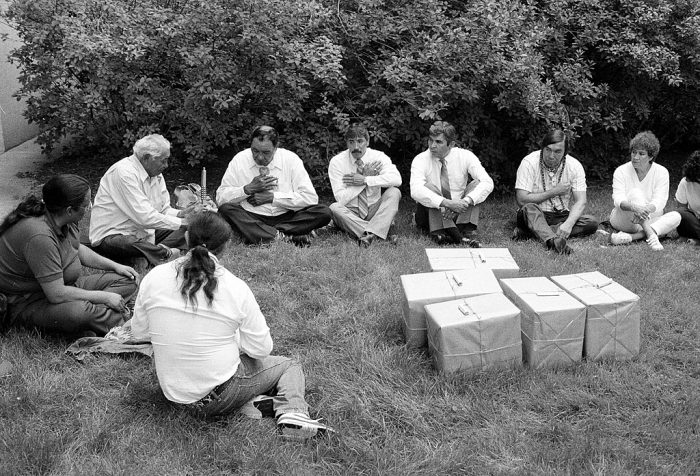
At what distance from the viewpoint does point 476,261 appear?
16.6 ft

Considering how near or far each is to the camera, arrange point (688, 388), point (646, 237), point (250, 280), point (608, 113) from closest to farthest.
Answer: point (688, 388)
point (250, 280)
point (646, 237)
point (608, 113)

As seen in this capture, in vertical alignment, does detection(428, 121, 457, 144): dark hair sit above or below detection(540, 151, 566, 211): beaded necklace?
above

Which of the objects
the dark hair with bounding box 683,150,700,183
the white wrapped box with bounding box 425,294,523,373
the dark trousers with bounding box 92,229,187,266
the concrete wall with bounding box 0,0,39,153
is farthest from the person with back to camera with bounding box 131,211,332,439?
the concrete wall with bounding box 0,0,39,153

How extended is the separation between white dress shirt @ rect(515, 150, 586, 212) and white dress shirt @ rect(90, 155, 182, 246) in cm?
358

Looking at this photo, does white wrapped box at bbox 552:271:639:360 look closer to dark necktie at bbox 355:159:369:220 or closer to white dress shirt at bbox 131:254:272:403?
white dress shirt at bbox 131:254:272:403

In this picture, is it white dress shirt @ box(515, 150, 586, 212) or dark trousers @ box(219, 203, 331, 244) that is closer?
dark trousers @ box(219, 203, 331, 244)

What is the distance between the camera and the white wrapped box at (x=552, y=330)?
13.4ft

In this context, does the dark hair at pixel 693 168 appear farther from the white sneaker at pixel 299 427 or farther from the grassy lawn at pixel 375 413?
the white sneaker at pixel 299 427

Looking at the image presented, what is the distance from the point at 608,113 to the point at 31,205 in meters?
7.36

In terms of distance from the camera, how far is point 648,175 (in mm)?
7023

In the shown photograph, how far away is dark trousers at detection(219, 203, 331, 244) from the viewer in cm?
662

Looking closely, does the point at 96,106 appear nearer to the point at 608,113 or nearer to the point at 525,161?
the point at 525,161

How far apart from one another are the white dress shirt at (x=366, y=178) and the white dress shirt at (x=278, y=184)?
0.33 m

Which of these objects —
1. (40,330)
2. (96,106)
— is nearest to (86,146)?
(96,106)
